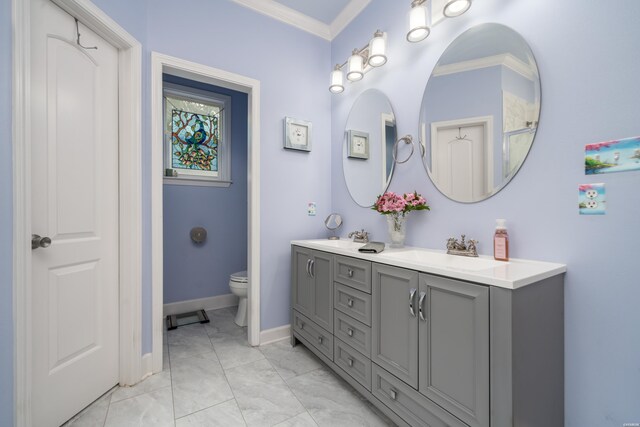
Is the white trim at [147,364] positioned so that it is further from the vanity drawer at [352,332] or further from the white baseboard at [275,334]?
the vanity drawer at [352,332]

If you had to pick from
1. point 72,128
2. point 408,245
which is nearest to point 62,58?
point 72,128

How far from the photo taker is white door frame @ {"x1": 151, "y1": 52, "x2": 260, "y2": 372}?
5.99 feet

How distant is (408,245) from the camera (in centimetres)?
185

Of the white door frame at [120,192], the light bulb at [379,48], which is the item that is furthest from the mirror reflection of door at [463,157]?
the white door frame at [120,192]

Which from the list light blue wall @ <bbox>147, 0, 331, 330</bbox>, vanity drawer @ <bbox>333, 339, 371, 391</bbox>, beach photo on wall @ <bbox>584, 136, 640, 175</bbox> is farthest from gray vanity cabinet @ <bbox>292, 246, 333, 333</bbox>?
beach photo on wall @ <bbox>584, 136, 640, 175</bbox>

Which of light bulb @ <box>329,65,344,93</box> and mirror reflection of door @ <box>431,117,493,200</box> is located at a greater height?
light bulb @ <box>329,65,344,93</box>

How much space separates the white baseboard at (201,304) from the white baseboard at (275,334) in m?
1.09

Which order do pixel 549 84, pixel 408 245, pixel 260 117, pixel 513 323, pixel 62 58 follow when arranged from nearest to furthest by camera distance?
pixel 513 323 → pixel 549 84 → pixel 62 58 → pixel 408 245 → pixel 260 117

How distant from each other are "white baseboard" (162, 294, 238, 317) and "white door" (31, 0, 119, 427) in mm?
1195

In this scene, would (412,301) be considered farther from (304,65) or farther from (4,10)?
(304,65)

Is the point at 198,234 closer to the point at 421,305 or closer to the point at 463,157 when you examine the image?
the point at 421,305

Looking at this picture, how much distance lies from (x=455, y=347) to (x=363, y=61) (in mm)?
2125

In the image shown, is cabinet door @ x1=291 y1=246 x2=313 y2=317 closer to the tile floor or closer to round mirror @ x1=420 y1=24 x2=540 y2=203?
the tile floor

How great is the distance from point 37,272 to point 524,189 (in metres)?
2.36
